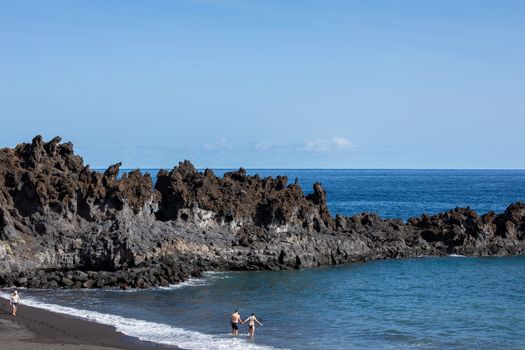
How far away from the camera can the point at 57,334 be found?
33.1 metres

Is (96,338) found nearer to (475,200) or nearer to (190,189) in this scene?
(190,189)

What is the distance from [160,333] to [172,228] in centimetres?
2104

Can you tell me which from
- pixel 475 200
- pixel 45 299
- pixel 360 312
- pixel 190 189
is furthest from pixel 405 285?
pixel 475 200

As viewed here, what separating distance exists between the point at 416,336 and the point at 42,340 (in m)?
17.4

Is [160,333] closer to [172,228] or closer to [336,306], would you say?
[336,306]

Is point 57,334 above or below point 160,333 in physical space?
above

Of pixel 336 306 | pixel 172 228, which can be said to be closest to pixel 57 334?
pixel 336 306

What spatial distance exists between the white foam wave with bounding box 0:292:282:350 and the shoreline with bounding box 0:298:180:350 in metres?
0.65

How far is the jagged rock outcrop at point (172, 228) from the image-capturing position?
49.5 m

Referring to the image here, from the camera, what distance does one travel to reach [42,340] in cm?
3161

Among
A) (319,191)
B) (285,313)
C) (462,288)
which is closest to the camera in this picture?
(285,313)

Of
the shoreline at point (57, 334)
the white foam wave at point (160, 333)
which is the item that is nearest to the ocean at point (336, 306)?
the white foam wave at point (160, 333)

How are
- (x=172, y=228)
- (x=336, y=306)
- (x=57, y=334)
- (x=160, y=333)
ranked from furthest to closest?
(x=172, y=228)
(x=336, y=306)
(x=160, y=333)
(x=57, y=334)

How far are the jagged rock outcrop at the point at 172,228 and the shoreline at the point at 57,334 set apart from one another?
9712 millimetres
